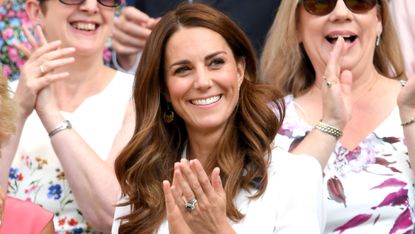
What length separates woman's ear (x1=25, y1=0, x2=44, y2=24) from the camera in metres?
5.58

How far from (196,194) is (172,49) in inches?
31.1

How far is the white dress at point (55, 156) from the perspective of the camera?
5164mm

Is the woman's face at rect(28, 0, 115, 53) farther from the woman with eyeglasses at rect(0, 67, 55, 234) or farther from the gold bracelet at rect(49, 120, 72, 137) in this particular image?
the woman with eyeglasses at rect(0, 67, 55, 234)

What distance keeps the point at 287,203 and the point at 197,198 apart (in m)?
0.42

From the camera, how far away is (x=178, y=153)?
15.4 ft

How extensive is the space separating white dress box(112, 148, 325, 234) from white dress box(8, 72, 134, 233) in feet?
3.47

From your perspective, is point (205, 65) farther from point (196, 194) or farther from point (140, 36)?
point (140, 36)

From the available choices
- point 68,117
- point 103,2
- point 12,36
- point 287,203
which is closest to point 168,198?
point 287,203

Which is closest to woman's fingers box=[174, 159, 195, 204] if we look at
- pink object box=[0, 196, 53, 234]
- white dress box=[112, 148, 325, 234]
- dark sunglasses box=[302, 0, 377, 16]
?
white dress box=[112, 148, 325, 234]

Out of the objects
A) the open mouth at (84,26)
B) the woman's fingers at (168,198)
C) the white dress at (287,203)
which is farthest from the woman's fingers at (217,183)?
the open mouth at (84,26)

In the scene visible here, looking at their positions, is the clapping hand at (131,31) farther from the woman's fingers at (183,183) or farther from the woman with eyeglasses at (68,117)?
the woman's fingers at (183,183)

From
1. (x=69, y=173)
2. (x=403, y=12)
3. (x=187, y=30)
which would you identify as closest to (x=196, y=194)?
(x=187, y=30)

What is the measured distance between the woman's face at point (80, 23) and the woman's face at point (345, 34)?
0.96m

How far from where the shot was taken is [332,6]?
503 centimetres
